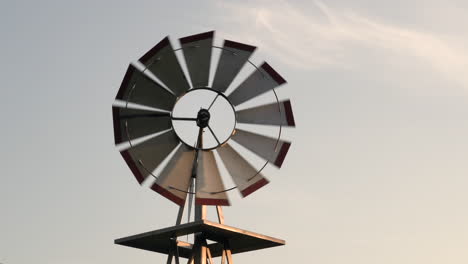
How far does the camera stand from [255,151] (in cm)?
1472

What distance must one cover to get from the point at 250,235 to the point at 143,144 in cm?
296

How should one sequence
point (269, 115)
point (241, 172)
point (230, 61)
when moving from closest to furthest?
point (241, 172) → point (230, 61) → point (269, 115)

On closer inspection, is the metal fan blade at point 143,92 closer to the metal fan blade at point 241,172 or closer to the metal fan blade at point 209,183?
the metal fan blade at point 209,183

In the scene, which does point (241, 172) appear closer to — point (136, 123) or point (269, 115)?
point (269, 115)

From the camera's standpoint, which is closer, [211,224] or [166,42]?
[211,224]

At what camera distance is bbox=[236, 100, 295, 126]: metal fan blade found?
48.6 ft

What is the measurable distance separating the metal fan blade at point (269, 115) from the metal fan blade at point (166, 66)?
1397mm

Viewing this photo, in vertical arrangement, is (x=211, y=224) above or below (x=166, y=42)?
below

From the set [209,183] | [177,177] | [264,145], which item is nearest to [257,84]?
[264,145]

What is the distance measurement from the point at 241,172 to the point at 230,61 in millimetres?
2384

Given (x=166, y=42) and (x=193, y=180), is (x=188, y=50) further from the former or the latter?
(x=193, y=180)

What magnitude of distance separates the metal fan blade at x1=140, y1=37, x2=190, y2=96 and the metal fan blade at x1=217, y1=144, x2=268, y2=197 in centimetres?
163

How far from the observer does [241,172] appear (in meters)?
14.6

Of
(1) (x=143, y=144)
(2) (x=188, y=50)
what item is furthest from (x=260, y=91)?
(1) (x=143, y=144)
